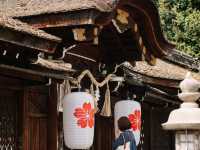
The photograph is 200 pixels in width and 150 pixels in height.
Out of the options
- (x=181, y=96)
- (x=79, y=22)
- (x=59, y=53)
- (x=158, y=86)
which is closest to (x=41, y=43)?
(x=79, y=22)

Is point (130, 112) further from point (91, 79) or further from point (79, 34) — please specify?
point (79, 34)

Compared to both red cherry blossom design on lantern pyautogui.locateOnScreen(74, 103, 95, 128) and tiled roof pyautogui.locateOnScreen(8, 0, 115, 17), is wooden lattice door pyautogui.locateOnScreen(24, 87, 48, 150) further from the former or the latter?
tiled roof pyautogui.locateOnScreen(8, 0, 115, 17)

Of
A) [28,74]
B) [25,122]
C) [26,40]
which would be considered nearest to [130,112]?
[25,122]

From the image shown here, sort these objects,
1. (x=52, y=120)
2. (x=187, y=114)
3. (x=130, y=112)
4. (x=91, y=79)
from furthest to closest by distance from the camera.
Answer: (x=130, y=112), (x=91, y=79), (x=52, y=120), (x=187, y=114)

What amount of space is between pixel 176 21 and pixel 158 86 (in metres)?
11.8

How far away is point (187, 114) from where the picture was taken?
8.68 metres

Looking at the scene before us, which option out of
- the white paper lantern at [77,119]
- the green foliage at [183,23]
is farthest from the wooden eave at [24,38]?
the green foliage at [183,23]

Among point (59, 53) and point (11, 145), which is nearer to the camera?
point (11, 145)

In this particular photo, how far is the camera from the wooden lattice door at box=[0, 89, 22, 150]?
31.8 feet

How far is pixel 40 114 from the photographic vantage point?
10.8 m

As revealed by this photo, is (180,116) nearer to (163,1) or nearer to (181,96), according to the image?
(181,96)

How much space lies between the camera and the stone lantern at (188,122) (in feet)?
28.3

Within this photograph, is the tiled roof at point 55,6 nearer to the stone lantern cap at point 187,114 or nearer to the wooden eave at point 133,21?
the wooden eave at point 133,21

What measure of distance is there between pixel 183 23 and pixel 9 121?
58.1 ft
